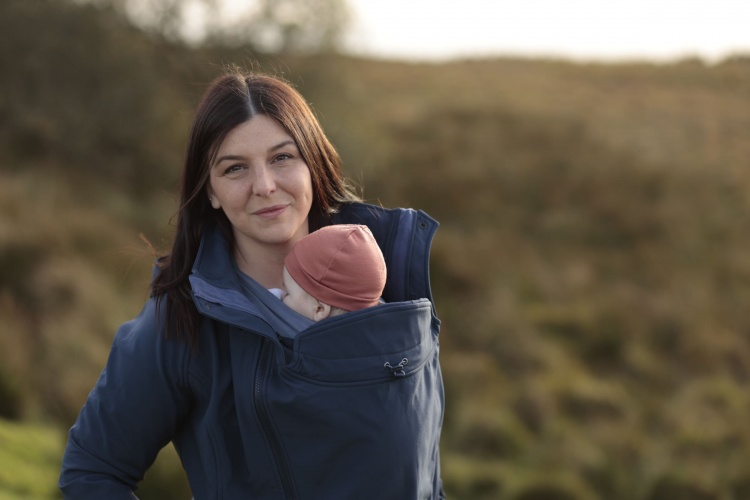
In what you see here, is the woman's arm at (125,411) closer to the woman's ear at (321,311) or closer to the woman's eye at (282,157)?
the woman's ear at (321,311)

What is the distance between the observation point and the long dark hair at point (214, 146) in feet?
6.70

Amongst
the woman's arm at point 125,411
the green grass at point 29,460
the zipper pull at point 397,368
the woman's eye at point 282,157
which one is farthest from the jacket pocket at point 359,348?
the green grass at point 29,460

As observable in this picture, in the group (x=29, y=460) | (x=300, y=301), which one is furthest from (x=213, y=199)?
(x=29, y=460)

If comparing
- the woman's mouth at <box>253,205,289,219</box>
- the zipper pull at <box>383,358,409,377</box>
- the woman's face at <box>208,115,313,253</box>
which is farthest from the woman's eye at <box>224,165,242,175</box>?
the zipper pull at <box>383,358,409,377</box>

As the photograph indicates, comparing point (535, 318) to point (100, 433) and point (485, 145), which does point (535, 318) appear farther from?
point (100, 433)

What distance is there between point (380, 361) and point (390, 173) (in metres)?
12.2

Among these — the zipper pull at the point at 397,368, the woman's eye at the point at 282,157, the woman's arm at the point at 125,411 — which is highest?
the woman's eye at the point at 282,157

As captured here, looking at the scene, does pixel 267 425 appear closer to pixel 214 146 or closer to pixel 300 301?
pixel 300 301

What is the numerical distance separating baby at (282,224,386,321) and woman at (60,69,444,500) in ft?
0.16

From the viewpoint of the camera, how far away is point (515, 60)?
1034 inches

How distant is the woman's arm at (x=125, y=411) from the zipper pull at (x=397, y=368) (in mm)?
461

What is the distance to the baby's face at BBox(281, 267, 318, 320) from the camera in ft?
6.52

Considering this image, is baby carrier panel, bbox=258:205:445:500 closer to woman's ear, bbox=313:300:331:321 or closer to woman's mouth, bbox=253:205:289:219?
woman's ear, bbox=313:300:331:321

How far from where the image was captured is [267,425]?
6.09ft
